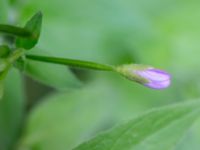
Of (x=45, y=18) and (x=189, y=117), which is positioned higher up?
(x=45, y=18)

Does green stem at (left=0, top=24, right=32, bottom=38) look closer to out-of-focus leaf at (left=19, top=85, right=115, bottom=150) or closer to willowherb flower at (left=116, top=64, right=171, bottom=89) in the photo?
willowherb flower at (left=116, top=64, right=171, bottom=89)

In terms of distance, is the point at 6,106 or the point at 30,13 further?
the point at 30,13

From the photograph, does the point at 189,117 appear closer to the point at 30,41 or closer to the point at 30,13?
the point at 30,41

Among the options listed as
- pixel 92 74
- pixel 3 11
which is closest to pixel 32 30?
pixel 3 11

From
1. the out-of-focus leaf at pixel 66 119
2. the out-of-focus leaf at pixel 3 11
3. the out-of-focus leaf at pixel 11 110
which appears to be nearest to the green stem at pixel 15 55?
the out-of-focus leaf at pixel 3 11

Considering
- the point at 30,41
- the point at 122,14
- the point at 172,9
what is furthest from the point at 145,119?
the point at 172,9

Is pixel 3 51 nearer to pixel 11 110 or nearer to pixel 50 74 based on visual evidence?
pixel 50 74

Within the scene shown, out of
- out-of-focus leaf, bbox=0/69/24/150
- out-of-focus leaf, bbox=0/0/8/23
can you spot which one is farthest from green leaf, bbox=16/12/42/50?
out-of-focus leaf, bbox=0/69/24/150
